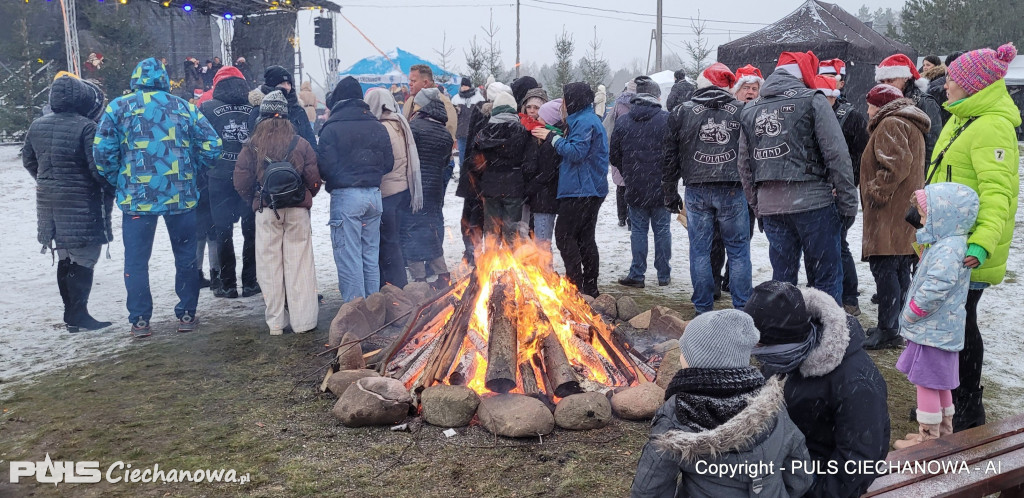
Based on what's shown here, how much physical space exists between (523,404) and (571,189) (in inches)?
126

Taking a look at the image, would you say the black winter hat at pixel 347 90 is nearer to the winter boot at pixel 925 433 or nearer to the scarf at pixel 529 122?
the scarf at pixel 529 122

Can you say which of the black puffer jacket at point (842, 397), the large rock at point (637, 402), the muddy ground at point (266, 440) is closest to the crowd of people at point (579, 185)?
the muddy ground at point (266, 440)

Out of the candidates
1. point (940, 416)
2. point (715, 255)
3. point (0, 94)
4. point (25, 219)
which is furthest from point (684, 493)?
point (0, 94)

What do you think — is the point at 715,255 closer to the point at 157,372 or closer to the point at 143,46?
the point at 157,372

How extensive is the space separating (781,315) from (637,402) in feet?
7.55

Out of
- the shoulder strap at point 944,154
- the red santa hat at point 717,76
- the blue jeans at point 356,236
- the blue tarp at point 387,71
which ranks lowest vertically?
the blue jeans at point 356,236

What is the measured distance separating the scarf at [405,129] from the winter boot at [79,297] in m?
3.27

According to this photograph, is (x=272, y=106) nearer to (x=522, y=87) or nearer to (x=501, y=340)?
(x=522, y=87)

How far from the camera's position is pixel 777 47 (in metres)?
16.0

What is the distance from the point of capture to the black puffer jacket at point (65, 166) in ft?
21.5

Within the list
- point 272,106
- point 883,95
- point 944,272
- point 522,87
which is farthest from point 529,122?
point 944,272

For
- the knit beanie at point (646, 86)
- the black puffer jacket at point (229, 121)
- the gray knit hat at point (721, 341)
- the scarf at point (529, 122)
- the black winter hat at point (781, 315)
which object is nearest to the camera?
the gray knit hat at point (721, 341)

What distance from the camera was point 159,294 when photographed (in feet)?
26.6

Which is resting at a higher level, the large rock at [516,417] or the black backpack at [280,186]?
the black backpack at [280,186]
